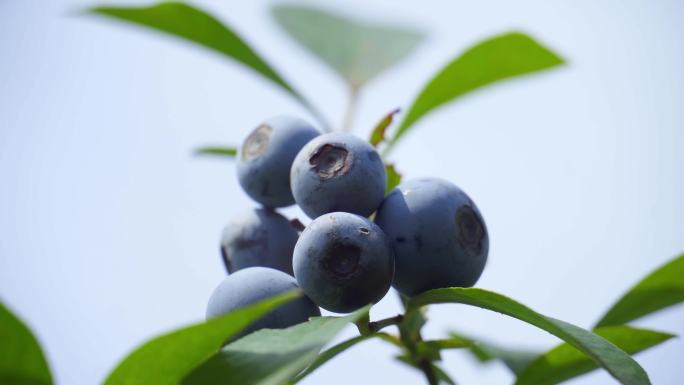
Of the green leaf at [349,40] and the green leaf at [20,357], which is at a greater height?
the green leaf at [349,40]

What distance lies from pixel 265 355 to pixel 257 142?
0.57 meters

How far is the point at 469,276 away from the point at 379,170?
0.21 m

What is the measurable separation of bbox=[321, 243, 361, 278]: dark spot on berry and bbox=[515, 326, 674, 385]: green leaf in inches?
20.4

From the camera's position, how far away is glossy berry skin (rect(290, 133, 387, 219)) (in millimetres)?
1039

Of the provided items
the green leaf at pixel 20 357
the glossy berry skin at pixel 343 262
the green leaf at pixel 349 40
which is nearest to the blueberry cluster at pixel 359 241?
the glossy berry skin at pixel 343 262

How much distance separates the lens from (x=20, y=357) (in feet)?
2.67

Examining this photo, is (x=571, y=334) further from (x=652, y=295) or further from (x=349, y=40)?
(x=349, y=40)

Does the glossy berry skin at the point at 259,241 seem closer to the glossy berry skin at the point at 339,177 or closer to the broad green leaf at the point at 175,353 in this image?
the glossy berry skin at the point at 339,177

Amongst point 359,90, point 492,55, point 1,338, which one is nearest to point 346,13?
point 359,90

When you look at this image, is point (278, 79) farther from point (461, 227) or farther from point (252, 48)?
point (461, 227)

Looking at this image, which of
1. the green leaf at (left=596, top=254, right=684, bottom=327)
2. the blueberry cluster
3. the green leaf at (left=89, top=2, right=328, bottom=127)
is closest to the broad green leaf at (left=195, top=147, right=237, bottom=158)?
the green leaf at (left=89, top=2, right=328, bottom=127)

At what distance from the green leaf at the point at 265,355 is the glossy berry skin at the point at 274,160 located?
0.43 m

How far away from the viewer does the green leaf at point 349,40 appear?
5.67 ft

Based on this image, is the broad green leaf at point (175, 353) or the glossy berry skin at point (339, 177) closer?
the broad green leaf at point (175, 353)
